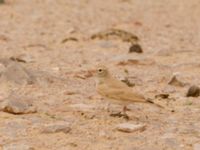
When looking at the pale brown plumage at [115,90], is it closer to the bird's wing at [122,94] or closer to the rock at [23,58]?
the bird's wing at [122,94]

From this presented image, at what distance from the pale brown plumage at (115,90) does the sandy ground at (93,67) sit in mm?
240

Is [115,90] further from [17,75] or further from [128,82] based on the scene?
[128,82]

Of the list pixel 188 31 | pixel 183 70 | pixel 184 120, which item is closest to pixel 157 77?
pixel 183 70

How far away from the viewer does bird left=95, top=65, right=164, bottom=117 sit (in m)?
7.55

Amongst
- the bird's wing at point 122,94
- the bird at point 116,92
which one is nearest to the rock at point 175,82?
the bird at point 116,92

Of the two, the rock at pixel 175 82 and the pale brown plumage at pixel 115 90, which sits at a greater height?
the pale brown plumage at pixel 115 90

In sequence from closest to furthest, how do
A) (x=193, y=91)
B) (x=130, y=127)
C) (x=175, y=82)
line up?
(x=130, y=127) → (x=193, y=91) → (x=175, y=82)

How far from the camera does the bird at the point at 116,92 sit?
24.8ft

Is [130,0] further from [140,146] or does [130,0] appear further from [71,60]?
[140,146]

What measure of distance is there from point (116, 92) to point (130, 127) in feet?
1.61

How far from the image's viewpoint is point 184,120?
25.7 ft

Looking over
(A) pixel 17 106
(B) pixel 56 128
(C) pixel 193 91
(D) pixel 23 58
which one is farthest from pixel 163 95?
(D) pixel 23 58

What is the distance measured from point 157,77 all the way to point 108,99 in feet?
8.57

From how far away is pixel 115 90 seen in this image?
7.69 m
